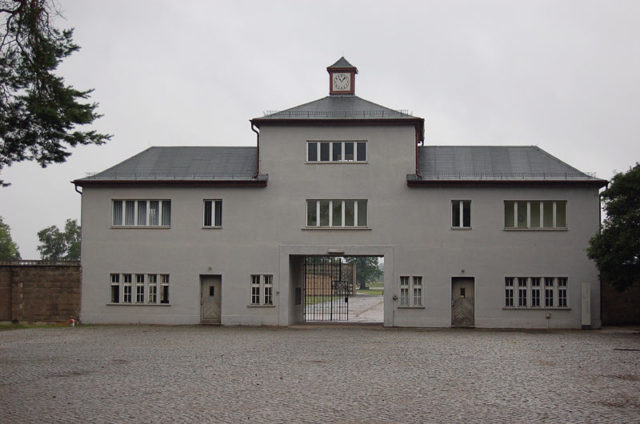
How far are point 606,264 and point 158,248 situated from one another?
18.0 meters

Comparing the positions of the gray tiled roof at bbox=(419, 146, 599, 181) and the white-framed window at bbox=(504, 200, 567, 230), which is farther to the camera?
the gray tiled roof at bbox=(419, 146, 599, 181)

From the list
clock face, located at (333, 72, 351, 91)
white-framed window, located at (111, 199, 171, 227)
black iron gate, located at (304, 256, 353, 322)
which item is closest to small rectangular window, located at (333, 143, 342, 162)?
clock face, located at (333, 72, 351, 91)

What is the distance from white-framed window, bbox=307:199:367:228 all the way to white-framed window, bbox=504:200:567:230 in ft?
19.7

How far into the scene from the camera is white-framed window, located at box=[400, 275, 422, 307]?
3194 cm

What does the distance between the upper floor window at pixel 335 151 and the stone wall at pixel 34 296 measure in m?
11.6

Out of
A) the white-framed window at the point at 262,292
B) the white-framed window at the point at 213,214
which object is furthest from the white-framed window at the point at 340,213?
the white-framed window at the point at 213,214

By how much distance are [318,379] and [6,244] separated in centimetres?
10115

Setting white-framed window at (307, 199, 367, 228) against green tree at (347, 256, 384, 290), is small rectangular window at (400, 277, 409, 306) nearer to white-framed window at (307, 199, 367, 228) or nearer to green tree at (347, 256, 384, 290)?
white-framed window at (307, 199, 367, 228)

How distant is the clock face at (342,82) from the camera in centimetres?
3566

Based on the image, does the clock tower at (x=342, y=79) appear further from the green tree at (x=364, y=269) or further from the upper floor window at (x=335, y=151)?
the green tree at (x=364, y=269)

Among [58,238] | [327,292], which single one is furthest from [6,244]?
[327,292]

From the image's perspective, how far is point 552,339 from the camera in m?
25.8

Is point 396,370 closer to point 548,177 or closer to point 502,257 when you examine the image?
point 502,257

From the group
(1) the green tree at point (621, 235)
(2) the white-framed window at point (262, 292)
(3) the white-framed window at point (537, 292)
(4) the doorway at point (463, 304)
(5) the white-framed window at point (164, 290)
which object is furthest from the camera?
(5) the white-framed window at point (164, 290)
